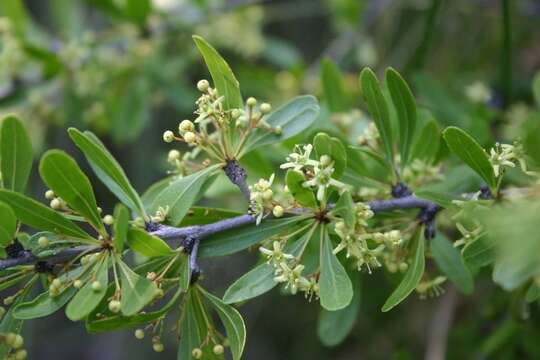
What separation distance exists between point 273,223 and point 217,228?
116mm

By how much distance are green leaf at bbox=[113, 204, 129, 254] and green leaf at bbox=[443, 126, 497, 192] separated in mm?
612

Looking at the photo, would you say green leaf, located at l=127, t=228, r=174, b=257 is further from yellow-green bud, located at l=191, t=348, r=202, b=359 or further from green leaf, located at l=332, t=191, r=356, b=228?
green leaf, located at l=332, t=191, r=356, b=228

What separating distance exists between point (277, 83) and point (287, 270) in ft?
5.73

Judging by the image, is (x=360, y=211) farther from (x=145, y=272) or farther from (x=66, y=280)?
(x=66, y=280)

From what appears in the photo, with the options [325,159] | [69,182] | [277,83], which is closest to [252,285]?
[325,159]

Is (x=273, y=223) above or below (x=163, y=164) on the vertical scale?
above

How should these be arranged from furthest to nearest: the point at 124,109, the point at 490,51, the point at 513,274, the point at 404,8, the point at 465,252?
the point at 404,8, the point at 490,51, the point at 124,109, the point at 465,252, the point at 513,274

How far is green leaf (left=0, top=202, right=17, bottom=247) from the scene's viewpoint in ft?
3.74

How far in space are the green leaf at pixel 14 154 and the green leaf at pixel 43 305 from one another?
0.24 meters

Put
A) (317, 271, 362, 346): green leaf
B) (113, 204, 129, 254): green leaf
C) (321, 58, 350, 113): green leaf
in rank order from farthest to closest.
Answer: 1. (321, 58, 350, 113): green leaf
2. (317, 271, 362, 346): green leaf
3. (113, 204, 129, 254): green leaf

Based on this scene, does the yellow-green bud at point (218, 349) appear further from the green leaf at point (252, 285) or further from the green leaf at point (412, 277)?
the green leaf at point (412, 277)

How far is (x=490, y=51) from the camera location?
3.04 metres

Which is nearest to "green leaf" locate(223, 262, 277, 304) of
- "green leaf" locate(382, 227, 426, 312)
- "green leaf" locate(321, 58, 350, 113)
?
"green leaf" locate(382, 227, 426, 312)

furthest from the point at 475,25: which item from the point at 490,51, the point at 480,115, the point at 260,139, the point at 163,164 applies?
the point at 260,139
